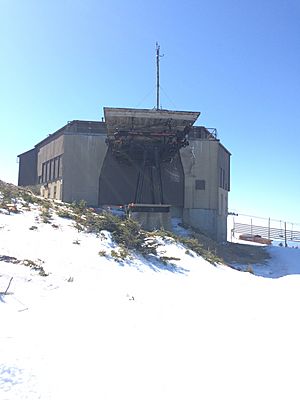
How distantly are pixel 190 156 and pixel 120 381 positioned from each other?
24.3m

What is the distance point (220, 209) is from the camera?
2927 centimetres

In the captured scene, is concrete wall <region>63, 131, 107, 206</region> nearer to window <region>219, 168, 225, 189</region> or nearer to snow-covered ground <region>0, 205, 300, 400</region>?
window <region>219, 168, 225, 189</region>

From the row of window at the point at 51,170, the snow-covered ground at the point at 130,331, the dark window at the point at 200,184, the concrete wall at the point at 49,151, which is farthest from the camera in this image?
the row of window at the point at 51,170

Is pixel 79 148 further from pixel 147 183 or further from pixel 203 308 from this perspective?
pixel 203 308

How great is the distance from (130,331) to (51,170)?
89.4 ft

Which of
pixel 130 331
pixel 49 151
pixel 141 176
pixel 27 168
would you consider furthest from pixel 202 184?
pixel 130 331

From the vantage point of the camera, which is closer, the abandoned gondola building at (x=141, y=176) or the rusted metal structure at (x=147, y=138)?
the rusted metal structure at (x=147, y=138)

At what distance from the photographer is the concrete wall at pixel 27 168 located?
36938mm

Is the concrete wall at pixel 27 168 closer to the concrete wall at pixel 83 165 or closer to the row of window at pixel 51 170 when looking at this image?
the row of window at pixel 51 170

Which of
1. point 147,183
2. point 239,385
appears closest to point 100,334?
point 239,385

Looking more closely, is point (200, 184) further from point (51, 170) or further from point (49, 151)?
point (49, 151)

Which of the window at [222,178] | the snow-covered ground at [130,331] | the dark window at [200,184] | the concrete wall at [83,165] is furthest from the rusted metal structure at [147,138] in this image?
the snow-covered ground at [130,331]

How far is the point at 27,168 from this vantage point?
38.3m

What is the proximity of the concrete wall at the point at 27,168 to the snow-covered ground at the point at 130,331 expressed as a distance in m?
28.6
